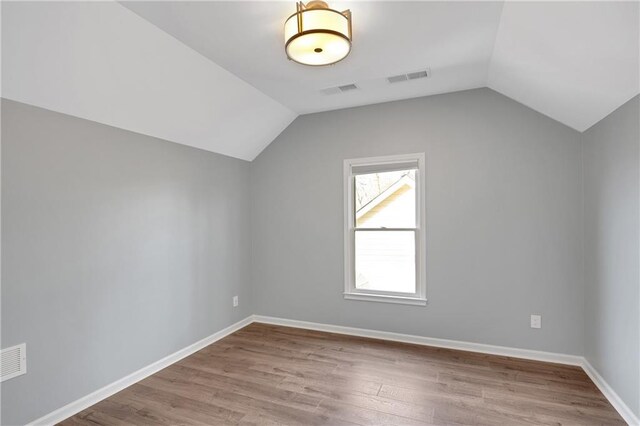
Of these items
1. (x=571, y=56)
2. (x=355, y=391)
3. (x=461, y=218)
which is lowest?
(x=355, y=391)

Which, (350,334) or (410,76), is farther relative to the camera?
(350,334)

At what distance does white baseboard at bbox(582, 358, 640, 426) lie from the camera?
2182 millimetres

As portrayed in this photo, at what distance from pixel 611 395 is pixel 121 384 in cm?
387

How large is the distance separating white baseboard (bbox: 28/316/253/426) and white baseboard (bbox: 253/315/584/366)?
86 centimetres

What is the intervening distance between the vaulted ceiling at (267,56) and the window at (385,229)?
94cm

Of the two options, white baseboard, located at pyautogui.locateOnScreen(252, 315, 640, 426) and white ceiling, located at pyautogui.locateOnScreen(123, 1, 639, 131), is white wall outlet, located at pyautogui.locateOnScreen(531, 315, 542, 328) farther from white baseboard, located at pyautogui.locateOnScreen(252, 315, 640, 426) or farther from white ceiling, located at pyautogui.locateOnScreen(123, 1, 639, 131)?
white ceiling, located at pyautogui.locateOnScreen(123, 1, 639, 131)

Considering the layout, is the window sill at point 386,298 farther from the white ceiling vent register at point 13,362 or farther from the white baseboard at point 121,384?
the white ceiling vent register at point 13,362

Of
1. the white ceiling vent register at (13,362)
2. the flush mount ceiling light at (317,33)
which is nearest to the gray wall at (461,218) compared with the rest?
the flush mount ceiling light at (317,33)

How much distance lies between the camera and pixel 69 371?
239cm

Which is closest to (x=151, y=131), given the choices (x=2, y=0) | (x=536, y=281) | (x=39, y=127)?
(x=39, y=127)

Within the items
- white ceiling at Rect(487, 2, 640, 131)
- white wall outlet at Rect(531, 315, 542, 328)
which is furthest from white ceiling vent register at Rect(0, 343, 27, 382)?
white wall outlet at Rect(531, 315, 542, 328)

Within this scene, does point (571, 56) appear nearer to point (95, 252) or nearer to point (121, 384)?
point (95, 252)

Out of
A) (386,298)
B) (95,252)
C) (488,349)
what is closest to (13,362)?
(95,252)

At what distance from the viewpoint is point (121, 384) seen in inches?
108
